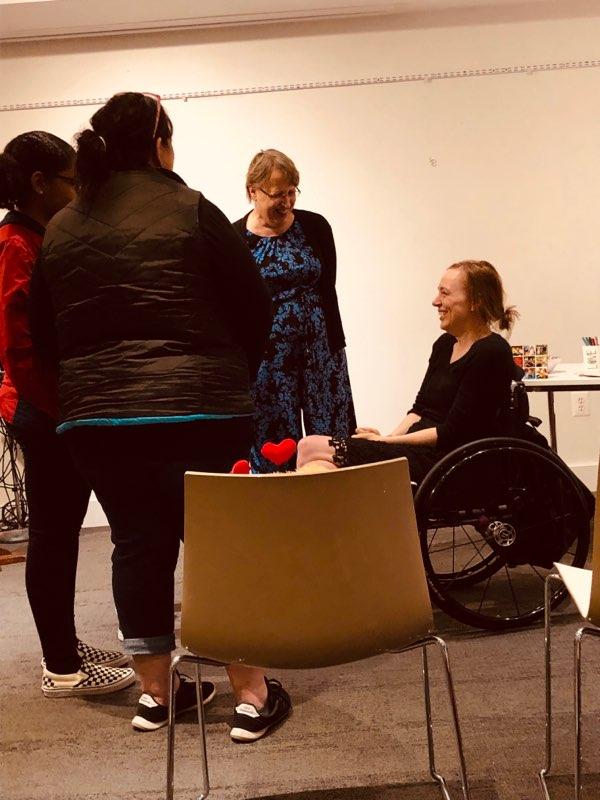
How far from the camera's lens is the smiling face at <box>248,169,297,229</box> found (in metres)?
2.98

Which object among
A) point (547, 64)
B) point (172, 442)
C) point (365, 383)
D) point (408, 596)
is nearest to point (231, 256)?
point (172, 442)

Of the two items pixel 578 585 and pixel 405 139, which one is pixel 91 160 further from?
pixel 405 139

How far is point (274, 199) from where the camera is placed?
9.86 ft

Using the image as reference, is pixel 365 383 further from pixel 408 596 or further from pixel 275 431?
pixel 408 596

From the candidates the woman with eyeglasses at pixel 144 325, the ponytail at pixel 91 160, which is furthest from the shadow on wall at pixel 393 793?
the ponytail at pixel 91 160

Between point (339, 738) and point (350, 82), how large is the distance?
3381 mm

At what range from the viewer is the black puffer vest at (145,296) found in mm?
1803

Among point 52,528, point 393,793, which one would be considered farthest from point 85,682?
point 393,793

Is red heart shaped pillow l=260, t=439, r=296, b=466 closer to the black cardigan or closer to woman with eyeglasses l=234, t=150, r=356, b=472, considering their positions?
woman with eyeglasses l=234, t=150, r=356, b=472

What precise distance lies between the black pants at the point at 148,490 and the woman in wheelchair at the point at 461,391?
63 centimetres

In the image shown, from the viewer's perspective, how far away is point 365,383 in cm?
464

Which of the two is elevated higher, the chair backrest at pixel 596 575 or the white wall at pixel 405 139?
the white wall at pixel 405 139

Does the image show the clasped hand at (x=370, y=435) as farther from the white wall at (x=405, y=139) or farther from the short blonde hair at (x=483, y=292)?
the white wall at (x=405, y=139)

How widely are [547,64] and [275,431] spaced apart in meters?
2.52
